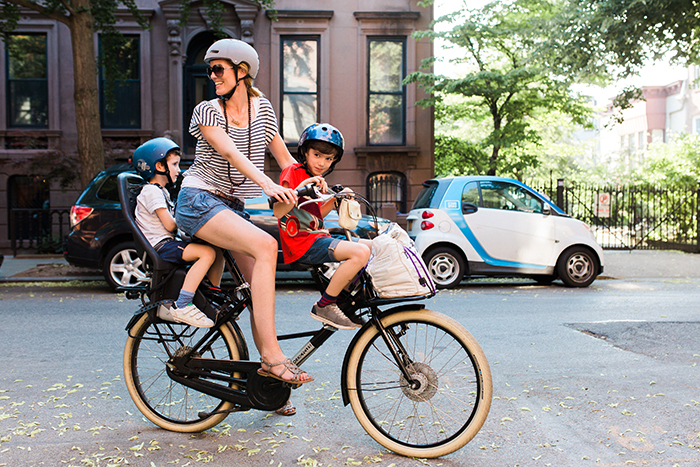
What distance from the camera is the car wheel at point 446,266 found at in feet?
34.0

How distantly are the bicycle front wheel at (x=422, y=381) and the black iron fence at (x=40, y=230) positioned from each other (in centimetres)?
1431

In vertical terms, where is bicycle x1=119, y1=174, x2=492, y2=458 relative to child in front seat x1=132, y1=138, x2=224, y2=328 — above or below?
below

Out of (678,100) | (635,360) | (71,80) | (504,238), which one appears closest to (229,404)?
(635,360)

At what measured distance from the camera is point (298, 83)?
1856cm

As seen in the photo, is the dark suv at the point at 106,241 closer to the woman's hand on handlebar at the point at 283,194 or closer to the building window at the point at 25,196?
the woman's hand on handlebar at the point at 283,194

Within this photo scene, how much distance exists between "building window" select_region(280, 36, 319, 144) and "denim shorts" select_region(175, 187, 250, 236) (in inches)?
593

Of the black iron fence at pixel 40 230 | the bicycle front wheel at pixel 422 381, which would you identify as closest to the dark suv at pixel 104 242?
the black iron fence at pixel 40 230

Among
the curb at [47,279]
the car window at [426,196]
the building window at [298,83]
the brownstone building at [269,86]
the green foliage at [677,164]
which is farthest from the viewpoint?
the green foliage at [677,164]

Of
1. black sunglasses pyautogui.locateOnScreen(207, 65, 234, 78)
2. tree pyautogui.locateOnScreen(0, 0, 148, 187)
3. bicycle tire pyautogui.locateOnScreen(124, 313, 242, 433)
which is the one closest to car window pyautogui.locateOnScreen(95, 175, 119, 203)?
tree pyautogui.locateOnScreen(0, 0, 148, 187)

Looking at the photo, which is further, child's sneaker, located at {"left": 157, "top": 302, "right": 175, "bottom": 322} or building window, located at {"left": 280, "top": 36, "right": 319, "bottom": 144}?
building window, located at {"left": 280, "top": 36, "right": 319, "bottom": 144}

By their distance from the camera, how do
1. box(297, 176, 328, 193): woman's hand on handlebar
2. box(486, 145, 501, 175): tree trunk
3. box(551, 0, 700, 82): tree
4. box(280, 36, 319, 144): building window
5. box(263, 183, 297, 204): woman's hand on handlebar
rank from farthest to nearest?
1. box(280, 36, 319, 144): building window
2. box(486, 145, 501, 175): tree trunk
3. box(551, 0, 700, 82): tree
4. box(297, 176, 328, 193): woman's hand on handlebar
5. box(263, 183, 297, 204): woman's hand on handlebar

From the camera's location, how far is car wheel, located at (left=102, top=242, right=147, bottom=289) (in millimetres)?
9883

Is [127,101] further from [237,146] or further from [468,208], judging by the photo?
[237,146]

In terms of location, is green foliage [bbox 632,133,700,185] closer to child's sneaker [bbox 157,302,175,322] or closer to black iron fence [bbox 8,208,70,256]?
black iron fence [bbox 8,208,70,256]
